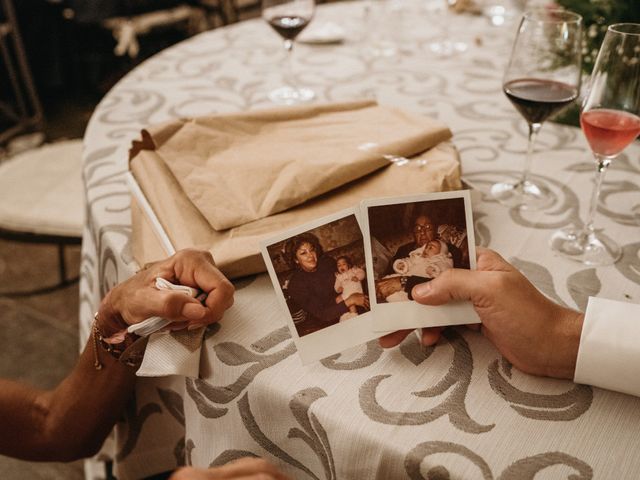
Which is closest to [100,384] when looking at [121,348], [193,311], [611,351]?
[121,348]

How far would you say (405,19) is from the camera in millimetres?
1808

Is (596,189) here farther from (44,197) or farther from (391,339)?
(44,197)

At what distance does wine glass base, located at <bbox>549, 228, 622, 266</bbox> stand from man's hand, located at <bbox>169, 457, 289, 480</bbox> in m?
0.50

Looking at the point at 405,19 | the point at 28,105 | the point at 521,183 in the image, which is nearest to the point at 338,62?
the point at 405,19

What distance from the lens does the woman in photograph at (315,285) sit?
63cm

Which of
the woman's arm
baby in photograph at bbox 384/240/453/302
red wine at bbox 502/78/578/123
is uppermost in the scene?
red wine at bbox 502/78/578/123

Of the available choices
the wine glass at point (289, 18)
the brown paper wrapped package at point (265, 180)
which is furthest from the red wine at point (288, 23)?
the brown paper wrapped package at point (265, 180)

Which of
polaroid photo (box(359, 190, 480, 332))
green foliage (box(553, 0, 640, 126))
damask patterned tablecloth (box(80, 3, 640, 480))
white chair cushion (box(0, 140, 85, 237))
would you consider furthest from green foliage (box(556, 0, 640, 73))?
white chair cushion (box(0, 140, 85, 237))

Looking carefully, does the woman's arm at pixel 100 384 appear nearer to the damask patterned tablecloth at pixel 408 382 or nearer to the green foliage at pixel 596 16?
the damask patterned tablecloth at pixel 408 382

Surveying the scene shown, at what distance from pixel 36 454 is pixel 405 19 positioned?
5.02 feet

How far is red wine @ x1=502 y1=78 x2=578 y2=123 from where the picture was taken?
33.4 inches

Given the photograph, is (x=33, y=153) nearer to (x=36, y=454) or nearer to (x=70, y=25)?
(x=36, y=454)

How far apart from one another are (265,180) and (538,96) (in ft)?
1.37

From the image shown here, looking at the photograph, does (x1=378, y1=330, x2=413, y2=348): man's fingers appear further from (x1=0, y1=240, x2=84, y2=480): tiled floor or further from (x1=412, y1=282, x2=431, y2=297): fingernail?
(x1=0, y1=240, x2=84, y2=480): tiled floor
